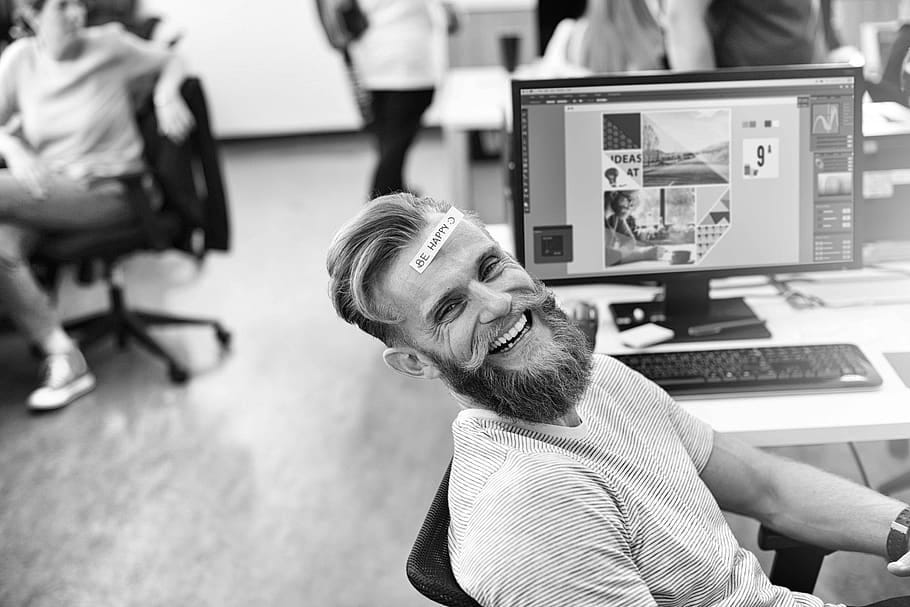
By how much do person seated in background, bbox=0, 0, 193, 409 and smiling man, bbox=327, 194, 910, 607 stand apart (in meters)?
2.12

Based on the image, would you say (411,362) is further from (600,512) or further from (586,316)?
(586,316)

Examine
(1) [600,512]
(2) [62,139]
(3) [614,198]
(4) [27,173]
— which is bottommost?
(1) [600,512]

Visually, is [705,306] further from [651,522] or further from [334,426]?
[334,426]

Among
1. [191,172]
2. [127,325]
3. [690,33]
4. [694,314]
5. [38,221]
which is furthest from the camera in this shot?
[127,325]

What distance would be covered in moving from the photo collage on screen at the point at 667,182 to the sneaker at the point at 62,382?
6.89 feet

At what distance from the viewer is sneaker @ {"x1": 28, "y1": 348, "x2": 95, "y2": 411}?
125 inches

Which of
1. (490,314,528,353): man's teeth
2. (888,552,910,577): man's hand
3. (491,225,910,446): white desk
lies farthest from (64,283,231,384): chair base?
(888,552,910,577): man's hand

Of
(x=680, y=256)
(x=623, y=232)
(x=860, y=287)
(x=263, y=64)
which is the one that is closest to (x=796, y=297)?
(x=860, y=287)

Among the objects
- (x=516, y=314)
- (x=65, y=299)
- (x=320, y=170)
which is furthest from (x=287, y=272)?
(x=516, y=314)

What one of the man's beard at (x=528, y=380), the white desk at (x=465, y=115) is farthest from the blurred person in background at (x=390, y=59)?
the man's beard at (x=528, y=380)

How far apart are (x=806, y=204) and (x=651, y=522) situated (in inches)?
33.3

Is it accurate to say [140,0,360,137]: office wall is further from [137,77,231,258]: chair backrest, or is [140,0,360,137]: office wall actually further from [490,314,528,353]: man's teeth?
[490,314,528,353]: man's teeth

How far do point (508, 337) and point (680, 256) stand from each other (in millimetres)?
661

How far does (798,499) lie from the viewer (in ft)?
4.67
